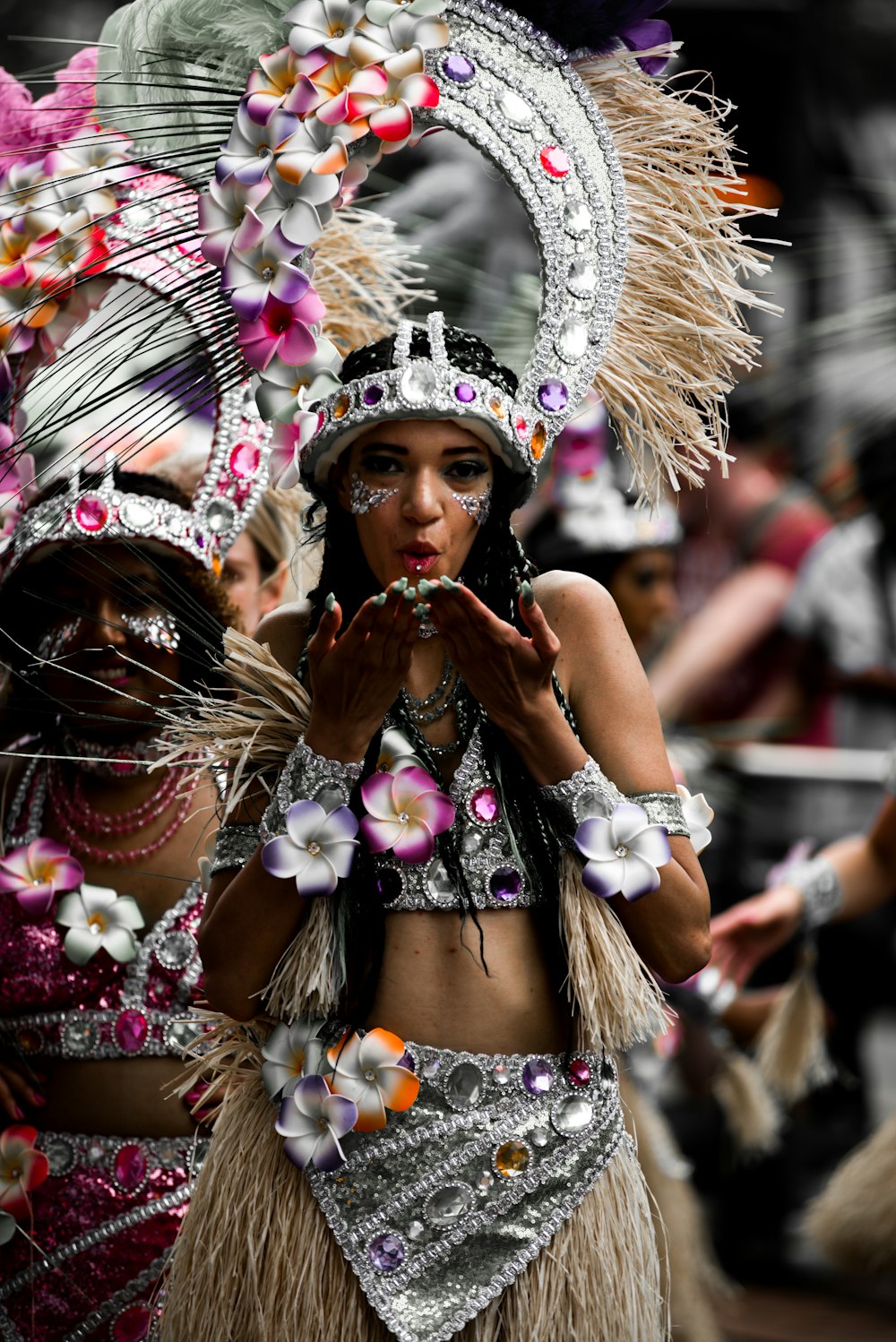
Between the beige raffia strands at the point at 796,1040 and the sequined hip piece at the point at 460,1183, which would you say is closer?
the sequined hip piece at the point at 460,1183

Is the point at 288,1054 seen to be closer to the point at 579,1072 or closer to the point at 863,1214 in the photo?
the point at 579,1072

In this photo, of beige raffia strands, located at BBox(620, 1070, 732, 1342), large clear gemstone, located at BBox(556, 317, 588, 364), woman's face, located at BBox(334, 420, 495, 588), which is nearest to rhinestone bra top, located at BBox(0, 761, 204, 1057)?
woman's face, located at BBox(334, 420, 495, 588)

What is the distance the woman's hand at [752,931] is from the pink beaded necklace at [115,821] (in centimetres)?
135

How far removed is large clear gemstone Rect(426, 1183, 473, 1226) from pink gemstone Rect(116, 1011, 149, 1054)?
0.82 metres

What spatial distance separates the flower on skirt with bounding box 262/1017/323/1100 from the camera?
237 cm

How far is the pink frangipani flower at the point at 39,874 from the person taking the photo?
9.68 feet

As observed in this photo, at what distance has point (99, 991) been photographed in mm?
2992

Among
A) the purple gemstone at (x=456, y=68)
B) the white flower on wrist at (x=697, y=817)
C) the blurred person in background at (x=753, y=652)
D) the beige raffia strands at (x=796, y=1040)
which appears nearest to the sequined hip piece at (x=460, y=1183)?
the white flower on wrist at (x=697, y=817)

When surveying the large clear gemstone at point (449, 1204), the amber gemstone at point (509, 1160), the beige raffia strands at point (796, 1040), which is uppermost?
the amber gemstone at point (509, 1160)

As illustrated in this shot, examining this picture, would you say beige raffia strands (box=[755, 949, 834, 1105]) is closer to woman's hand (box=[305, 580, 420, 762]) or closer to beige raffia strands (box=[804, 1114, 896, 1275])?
beige raffia strands (box=[804, 1114, 896, 1275])

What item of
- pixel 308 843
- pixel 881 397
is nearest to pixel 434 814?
pixel 308 843

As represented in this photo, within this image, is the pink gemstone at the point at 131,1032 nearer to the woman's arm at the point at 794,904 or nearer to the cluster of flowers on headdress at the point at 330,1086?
the cluster of flowers on headdress at the point at 330,1086

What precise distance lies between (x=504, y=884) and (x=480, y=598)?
41 cm

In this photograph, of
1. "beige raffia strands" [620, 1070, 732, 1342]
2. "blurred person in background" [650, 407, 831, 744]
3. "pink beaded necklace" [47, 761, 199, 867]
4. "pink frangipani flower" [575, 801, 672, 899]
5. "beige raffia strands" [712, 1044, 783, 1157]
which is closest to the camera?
"pink frangipani flower" [575, 801, 672, 899]
